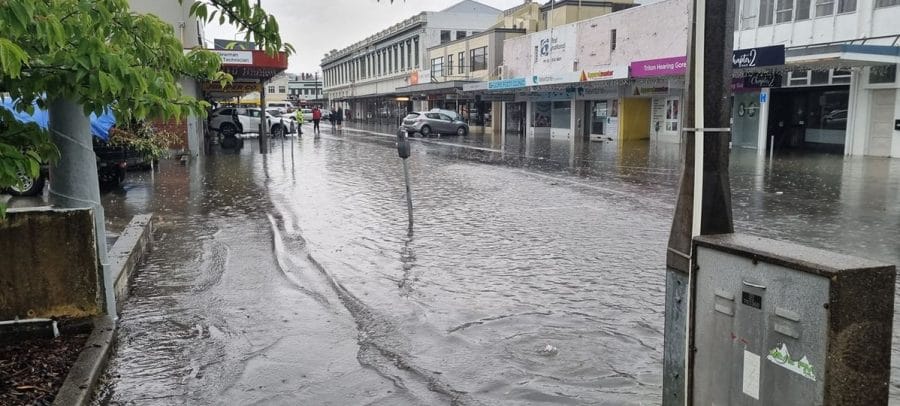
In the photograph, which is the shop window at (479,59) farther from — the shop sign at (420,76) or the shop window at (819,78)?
the shop window at (819,78)

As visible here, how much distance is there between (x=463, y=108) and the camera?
5853 cm

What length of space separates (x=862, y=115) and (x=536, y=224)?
19238 millimetres

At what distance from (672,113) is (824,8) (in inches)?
373

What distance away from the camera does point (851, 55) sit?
21703 mm

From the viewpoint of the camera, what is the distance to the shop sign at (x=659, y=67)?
29000 millimetres

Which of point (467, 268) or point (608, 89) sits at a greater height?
point (608, 89)

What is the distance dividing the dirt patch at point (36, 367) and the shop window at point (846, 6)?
85.8 ft

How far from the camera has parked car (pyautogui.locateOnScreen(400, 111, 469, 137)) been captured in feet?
143

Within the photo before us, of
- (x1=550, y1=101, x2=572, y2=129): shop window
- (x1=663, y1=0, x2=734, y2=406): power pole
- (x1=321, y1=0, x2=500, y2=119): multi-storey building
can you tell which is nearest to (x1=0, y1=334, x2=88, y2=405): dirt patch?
(x1=663, y1=0, x2=734, y2=406): power pole

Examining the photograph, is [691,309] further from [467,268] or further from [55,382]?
[467,268]

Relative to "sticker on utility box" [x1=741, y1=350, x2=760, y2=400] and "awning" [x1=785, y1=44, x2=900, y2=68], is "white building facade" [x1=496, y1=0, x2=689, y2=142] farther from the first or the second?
"sticker on utility box" [x1=741, y1=350, x2=760, y2=400]

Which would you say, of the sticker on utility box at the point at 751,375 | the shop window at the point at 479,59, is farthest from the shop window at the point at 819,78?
the shop window at the point at 479,59

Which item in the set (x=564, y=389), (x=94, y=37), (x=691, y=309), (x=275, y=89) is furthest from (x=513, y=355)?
(x=275, y=89)

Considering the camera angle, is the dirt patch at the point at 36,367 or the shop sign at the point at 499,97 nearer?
the dirt patch at the point at 36,367
